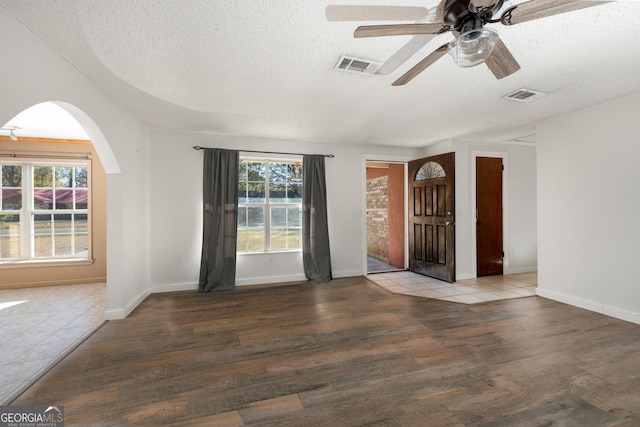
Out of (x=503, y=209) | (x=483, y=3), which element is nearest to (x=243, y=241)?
(x=483, y=3)

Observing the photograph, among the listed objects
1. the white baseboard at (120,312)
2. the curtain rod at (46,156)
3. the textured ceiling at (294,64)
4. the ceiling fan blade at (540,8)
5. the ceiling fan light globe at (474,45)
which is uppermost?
the textured ceiling at (294,64)

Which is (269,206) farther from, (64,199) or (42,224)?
(42,224)

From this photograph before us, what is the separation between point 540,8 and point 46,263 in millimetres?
6450

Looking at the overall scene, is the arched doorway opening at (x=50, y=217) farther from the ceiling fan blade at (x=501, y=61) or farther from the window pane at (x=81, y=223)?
the ceiling fan blade at (x=501, y=61)

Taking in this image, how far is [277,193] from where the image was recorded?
4.54 metres

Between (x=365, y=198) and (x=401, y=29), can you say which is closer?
(x=401, y=29)

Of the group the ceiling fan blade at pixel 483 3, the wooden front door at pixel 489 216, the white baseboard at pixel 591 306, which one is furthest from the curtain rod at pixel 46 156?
the white baseboard at pixel 591 306

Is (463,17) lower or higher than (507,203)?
higher

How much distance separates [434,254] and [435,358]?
271cm

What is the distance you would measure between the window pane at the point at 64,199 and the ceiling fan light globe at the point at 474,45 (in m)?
5.91

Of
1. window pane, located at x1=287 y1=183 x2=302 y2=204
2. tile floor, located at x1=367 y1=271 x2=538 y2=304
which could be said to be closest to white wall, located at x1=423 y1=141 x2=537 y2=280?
tile floor, located at x1=367 y1=271 x2=538 y2=304

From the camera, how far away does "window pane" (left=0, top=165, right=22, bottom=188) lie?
13.9 feet

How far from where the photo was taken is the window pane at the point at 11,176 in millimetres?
4250

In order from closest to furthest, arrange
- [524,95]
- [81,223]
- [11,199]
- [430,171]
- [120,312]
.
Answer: [524,95] → [120,312] → [11,199] → [81,223] → [430,171]
